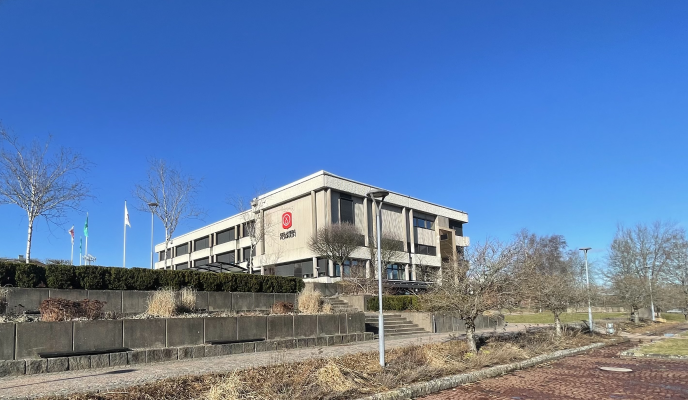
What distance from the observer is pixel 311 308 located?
16469 millimetres

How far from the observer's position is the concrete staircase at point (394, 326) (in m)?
18.7

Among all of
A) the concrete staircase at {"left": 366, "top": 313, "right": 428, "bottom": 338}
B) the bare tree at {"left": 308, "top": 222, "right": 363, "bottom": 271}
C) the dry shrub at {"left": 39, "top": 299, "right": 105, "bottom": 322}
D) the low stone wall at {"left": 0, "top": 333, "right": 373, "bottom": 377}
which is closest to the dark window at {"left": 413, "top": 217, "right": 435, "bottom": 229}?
the bare tree at {"left": 308, "top": 222, "right": 363, "bottom": 271}

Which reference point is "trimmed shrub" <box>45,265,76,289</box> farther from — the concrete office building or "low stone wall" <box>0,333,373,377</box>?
the concrete office building

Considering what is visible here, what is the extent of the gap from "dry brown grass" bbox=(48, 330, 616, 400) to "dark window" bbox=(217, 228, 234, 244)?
4997 cm

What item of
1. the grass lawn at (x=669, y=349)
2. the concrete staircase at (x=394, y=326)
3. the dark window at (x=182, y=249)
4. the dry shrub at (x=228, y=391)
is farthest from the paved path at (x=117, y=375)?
the dark window at (x=182, y=249)

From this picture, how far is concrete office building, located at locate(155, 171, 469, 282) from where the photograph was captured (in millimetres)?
44406

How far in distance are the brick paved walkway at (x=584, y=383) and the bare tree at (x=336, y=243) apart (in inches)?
974

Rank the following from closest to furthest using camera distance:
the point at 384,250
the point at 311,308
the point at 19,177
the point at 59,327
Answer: the point at 59,327 < the point at 311,308 < the point at 19,177 < the point at 384,250

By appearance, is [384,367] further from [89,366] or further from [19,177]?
[19,177]

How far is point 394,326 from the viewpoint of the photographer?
19.5m

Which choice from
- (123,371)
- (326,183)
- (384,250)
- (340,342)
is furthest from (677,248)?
(123,371)

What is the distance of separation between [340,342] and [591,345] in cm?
988

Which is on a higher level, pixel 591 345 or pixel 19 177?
pixel 19 177

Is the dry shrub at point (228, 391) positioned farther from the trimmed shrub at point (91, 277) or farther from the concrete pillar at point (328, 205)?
the concrete pillar at point (328, 205)
